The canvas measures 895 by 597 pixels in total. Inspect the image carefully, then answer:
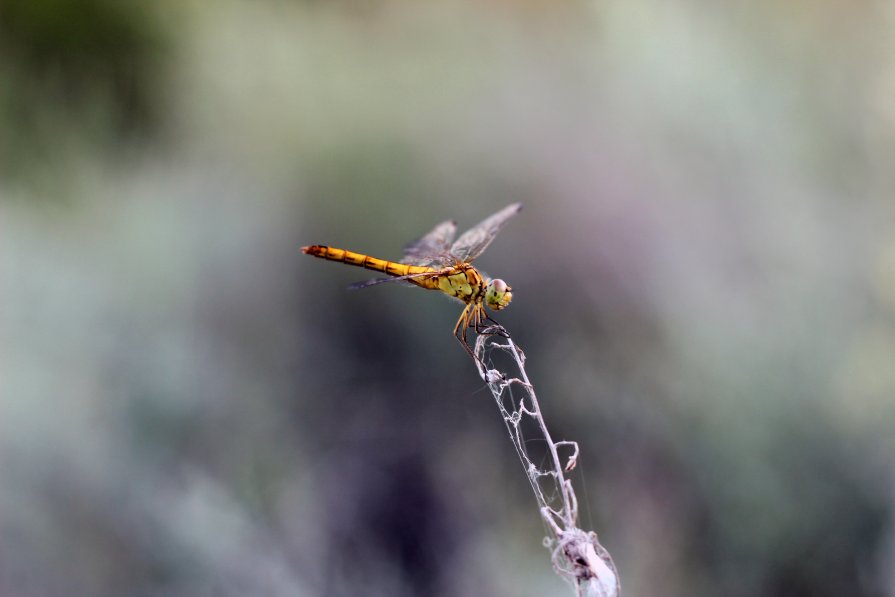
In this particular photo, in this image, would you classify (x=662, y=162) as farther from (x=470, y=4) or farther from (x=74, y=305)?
(x=74, y=305)

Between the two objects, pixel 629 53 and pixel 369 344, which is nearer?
pixel 369 344

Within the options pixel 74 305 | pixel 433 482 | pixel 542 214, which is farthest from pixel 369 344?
pixel 74 305

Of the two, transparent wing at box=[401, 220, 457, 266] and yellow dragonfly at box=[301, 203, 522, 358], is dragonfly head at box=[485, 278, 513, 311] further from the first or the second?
Result: transparent wing at box=[401, 220, 457, 266]

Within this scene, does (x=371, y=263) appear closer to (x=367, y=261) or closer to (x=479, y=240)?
(x=367, y=261)

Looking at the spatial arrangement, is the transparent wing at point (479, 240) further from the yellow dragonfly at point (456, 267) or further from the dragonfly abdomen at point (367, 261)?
the dragonfly abdomen at point (367, 261)

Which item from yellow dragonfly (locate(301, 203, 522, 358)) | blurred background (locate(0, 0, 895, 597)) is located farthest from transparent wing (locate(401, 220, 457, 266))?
blurred background (locate(0, 0, 895, 597))

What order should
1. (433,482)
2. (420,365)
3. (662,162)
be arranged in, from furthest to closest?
(662,162) < (420,365) < (433,482)

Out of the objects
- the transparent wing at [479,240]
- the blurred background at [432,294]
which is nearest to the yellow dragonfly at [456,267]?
the transparent wing at [479,240]
